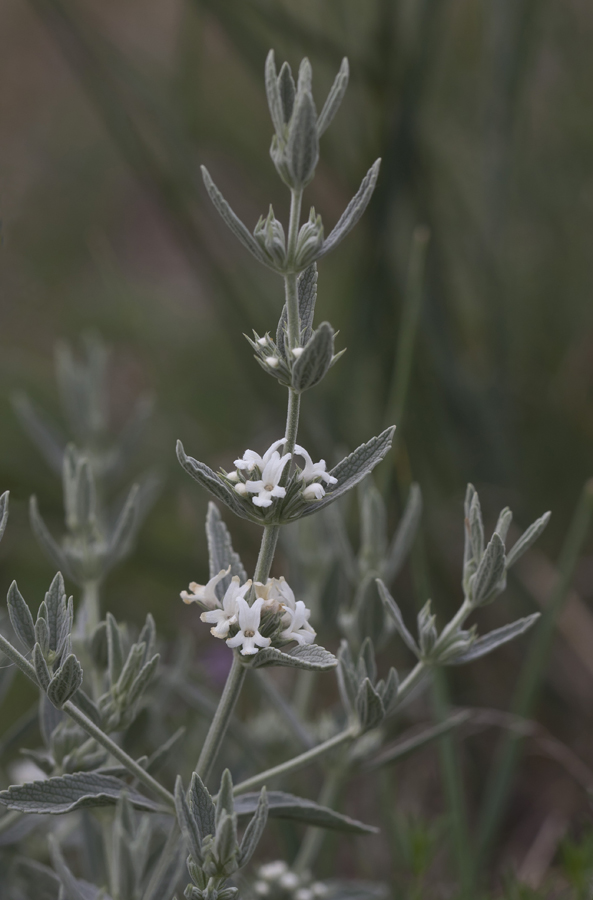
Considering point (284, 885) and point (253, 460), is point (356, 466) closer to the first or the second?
point (253, 460)

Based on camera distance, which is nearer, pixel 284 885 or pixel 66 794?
pixel 66 794

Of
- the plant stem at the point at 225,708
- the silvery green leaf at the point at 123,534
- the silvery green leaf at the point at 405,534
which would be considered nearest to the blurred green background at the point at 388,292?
the silvery green leaf at the point at 405,534

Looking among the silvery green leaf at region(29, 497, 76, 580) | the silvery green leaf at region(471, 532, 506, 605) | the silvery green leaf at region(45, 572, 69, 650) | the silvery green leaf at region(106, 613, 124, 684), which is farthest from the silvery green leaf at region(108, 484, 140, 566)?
the silvery green leaf at region(471, 532, 506, 605)

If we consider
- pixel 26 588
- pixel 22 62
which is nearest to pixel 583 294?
pixel 26 588

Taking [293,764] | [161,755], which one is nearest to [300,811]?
[293,764]

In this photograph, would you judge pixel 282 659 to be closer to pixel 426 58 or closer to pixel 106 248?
pixel 426 58

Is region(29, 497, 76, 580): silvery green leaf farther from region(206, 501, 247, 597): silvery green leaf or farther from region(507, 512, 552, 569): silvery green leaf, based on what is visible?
region(507, 512, 552, 569): silvery green leaf
